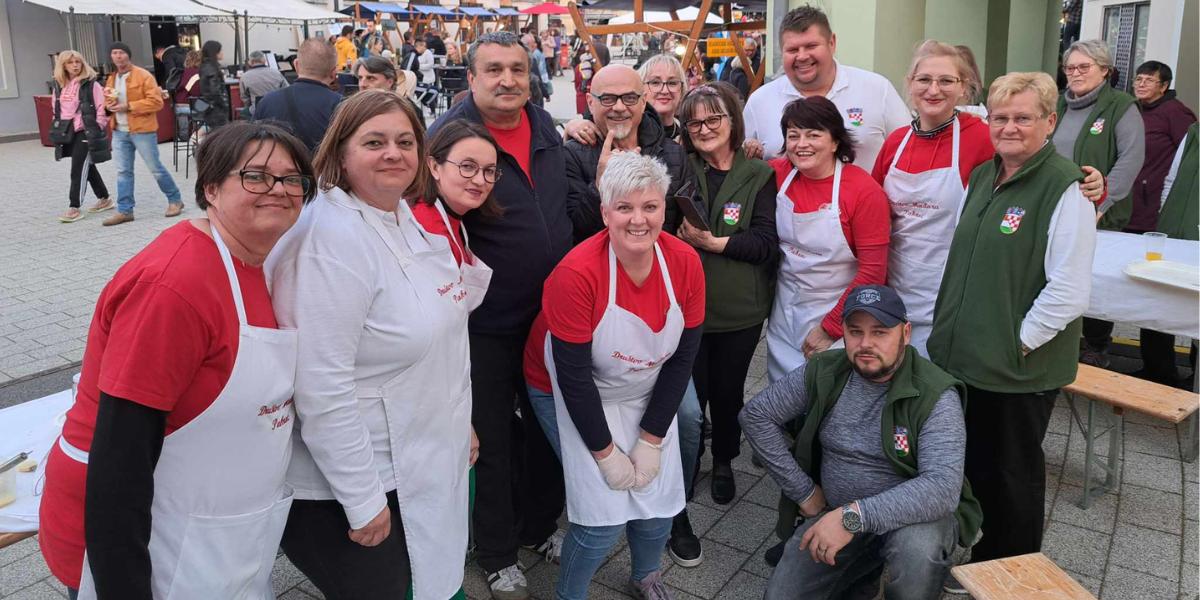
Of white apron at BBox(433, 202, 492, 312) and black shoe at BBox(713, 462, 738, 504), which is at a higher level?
white apron at BBox(433, 202, 492, 312)

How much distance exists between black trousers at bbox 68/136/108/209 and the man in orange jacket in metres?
0.30

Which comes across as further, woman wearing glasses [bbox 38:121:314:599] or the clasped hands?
the clasped hands

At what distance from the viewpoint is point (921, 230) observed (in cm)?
358

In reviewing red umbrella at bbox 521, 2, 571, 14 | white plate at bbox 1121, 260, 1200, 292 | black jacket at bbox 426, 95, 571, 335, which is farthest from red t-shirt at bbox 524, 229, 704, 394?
red umbrella at bbox 521, 2, 571, 14

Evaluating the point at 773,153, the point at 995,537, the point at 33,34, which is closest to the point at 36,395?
the point at 773,153

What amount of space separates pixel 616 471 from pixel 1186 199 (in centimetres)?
422

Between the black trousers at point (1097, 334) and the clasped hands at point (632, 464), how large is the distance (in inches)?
149

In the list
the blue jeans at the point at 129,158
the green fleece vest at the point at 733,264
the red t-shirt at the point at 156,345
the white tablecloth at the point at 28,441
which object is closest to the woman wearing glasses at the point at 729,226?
the green fleece vest at the point at 733,264

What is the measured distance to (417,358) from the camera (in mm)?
2197

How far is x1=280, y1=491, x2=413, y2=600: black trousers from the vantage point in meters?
2.18

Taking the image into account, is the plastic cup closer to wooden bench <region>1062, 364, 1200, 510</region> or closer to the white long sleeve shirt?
wooden bench <region>1062, 364, 1200, 510</region>

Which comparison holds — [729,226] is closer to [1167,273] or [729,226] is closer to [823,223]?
[823,223]

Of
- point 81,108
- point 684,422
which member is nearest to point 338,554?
point 684,422

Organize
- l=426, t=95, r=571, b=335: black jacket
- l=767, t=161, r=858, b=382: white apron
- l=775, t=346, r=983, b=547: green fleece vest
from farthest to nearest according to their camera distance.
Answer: l=767, t=161, r=858, b=382: white apron, l=426, t=95, r=571, b=335: black jacket, l=775, t=346, r=983, b=547: green fleece vest
